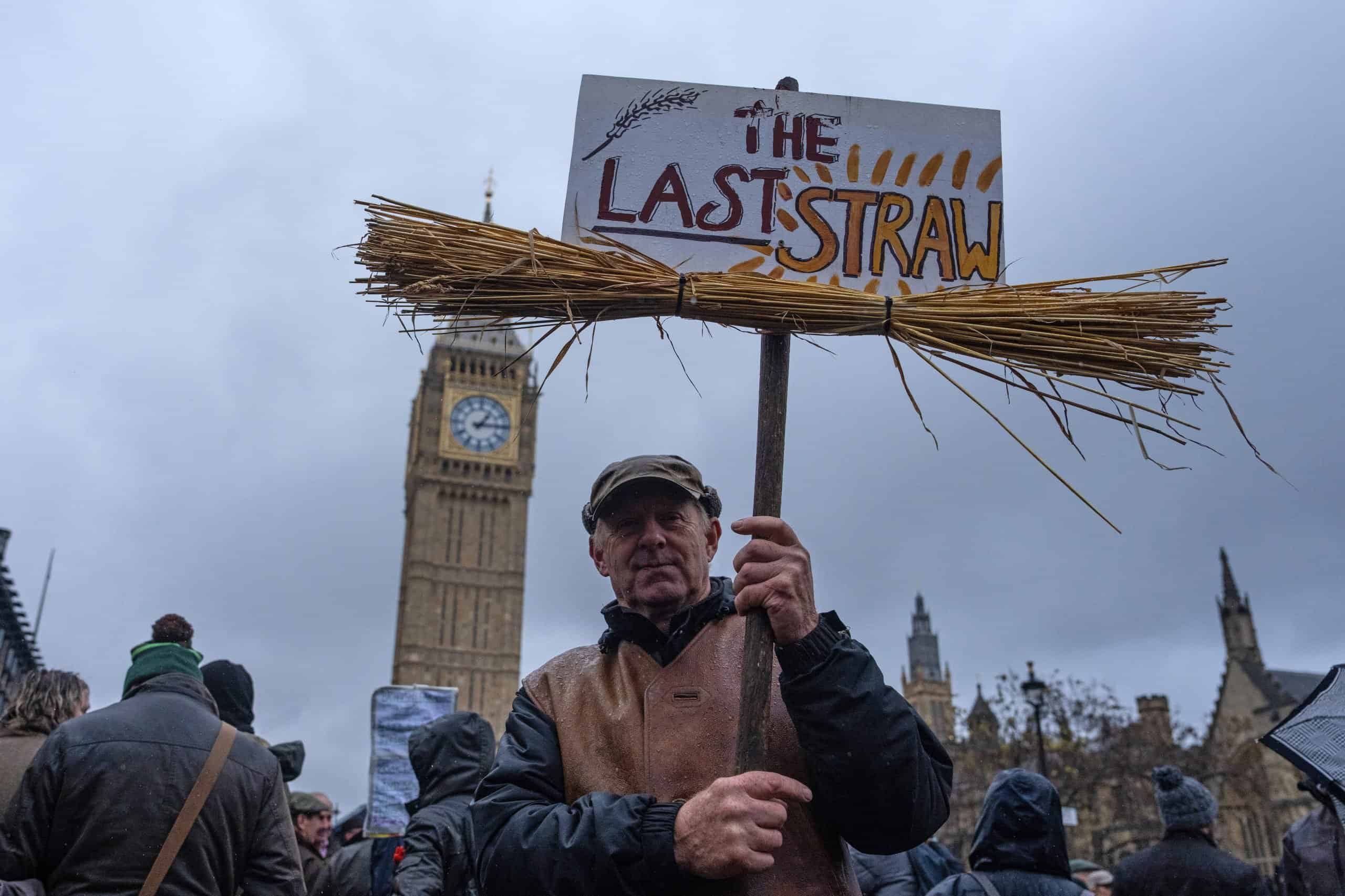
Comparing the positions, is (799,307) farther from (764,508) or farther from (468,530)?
(468,530)

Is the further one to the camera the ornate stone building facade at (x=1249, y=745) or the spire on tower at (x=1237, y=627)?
the spire on tower at (x=1237, y=627)

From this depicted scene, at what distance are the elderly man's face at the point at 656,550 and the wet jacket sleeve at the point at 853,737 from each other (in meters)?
0.38

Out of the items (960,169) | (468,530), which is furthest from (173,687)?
(468,530)

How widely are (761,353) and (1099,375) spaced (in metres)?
0.69

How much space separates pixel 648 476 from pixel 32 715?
7.49 feet

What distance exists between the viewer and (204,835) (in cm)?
311

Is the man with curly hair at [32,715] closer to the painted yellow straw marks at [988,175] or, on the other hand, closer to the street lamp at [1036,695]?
the painted yellow straw marks at [988,175]

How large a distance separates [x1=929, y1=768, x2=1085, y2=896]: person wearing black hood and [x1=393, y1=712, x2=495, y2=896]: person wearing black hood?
1633 millimetres

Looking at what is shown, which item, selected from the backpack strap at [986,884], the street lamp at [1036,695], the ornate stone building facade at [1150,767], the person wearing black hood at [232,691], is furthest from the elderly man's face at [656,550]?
the street lamp at [1036,695]

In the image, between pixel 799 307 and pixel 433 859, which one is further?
pixel 433 859

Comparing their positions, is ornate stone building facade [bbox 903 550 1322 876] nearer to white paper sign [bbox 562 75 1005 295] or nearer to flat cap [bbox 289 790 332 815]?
flat cap [bbox 289 790 332 815]

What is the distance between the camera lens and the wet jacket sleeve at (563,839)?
1.96m

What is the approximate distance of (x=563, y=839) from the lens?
2.01 meters

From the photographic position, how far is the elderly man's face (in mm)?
2379
